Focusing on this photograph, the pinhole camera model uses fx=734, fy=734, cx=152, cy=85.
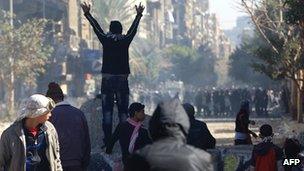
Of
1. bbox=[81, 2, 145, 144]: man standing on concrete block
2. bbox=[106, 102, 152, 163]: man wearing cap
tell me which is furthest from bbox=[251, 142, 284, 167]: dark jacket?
bbox=[81, 2, 145, 144]: man standing on concrete block

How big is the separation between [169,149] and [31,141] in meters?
1.98

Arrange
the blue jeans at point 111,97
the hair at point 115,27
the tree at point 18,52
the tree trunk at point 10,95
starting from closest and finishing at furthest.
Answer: the hair at point 115,27 < the blue jeans at point 111,97 < the tree trunk at point 10,95 < the tree at point 18,52

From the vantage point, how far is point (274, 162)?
7.20 meters

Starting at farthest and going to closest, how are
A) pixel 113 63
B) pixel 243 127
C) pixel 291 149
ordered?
pixel 243 127 < pixel 113 63 < pixel 291 149

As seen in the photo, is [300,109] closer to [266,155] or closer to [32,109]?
[266,155]

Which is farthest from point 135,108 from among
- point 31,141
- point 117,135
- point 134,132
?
point 31,141

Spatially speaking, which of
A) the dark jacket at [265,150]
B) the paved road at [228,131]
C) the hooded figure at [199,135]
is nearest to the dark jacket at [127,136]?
the hooded figure at [199,135]

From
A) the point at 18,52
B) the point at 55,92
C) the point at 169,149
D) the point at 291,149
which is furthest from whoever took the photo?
the point at 18,52

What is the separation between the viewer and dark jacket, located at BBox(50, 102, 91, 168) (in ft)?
21.8

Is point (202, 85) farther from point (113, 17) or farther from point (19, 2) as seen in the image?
point (19, 2)

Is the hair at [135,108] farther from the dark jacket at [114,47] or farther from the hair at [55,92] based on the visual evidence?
the dark jacket at [114,47]

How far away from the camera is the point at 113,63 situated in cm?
925

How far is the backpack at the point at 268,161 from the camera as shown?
7.19 metres

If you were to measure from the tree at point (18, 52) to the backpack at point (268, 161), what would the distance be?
27.1 meters
